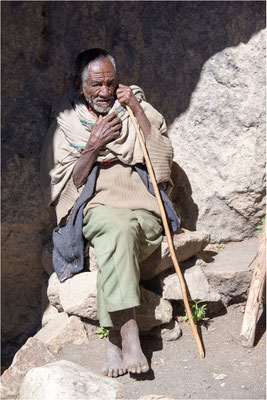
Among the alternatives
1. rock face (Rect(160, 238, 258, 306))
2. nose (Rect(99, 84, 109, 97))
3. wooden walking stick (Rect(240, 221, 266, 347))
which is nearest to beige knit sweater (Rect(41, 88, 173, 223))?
nose (Rect(99, 84, 109, 97))

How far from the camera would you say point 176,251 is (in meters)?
4.85

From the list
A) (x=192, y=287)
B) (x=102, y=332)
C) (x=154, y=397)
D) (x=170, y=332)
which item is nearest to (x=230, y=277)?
(x=192, y=287)

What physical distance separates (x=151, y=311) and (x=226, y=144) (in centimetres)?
170

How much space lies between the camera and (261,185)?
5.34 m

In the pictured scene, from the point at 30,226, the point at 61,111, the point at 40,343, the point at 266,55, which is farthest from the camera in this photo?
the point at 30,226

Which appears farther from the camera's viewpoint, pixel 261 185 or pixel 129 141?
pixel 261 185

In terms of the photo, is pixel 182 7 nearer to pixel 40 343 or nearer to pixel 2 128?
pixel 2 128

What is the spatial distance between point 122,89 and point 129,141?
40 cm

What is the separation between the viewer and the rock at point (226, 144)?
5238 millimetres

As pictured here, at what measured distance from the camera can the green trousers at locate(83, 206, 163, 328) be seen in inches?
160

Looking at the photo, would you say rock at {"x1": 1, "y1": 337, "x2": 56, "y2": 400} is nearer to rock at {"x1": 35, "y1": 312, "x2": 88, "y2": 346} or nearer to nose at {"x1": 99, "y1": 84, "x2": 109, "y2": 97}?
rock at {"x1": 35, "y1": 312, "x2": 88, "y2": 346}

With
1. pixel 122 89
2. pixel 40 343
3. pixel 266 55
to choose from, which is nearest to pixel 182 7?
pixel 266 55

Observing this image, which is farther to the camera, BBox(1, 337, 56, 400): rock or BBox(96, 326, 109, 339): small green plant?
BBox(96, 326, 109, 339): small green plant

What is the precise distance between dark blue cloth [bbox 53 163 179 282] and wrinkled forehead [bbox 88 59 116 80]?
68 cm
